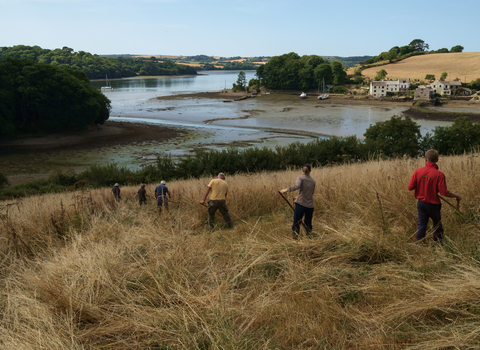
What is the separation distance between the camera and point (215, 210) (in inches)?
298

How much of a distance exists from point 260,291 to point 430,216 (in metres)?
2.59

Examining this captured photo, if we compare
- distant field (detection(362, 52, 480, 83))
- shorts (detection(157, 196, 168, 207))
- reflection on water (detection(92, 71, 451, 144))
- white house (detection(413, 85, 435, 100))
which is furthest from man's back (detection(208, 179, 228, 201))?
distant field (detection(362, 52, 480, 83))

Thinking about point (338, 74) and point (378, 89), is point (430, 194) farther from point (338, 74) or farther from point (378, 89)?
point (338, 74)

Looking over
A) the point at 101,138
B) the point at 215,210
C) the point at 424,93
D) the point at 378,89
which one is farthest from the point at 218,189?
the point at 378,89

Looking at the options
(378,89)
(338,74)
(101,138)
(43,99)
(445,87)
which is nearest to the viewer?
(43,99)

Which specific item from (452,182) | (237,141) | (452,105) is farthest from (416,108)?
(452,182)

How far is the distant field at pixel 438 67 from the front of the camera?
328 ft

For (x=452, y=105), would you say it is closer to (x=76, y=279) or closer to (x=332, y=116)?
(x=332, y=116)

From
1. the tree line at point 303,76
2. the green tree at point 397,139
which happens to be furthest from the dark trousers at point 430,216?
the tree line at point 303,76

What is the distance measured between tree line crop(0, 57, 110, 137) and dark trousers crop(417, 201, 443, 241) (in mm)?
42896

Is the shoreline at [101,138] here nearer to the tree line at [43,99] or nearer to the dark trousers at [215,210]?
the tree line at [43,99]

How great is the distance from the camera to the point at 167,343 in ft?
10.2

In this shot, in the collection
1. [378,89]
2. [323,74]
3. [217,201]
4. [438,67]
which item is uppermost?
[438,67]

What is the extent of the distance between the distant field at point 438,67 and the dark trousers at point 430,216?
4226 inches
